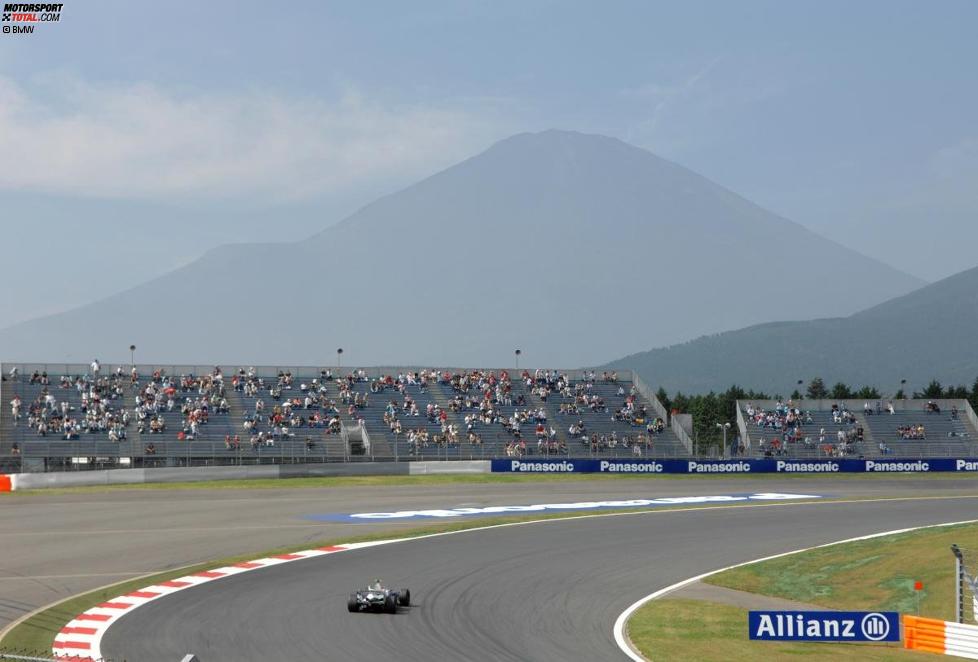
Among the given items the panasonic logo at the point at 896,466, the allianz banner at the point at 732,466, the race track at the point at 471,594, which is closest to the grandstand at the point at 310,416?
the allianz banner at the point at 732,466

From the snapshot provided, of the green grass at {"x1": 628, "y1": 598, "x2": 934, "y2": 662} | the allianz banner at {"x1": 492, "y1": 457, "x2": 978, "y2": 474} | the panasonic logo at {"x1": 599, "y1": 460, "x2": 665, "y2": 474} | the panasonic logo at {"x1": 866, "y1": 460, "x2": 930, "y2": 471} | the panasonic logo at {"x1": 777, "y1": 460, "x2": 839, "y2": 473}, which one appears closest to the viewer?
the green grass at {"x1": 628, "y1": 598, "x2": 934, "y2": 662}

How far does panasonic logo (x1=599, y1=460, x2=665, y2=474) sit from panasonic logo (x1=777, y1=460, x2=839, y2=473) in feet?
23.1

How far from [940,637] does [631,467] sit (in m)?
44.9

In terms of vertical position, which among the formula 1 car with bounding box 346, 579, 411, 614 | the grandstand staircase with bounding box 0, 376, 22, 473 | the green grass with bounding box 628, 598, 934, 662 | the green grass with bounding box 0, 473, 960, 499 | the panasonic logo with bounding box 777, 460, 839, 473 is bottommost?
the green grass with bounding box 628, 598, 934, 662

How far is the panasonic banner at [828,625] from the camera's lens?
755 inches

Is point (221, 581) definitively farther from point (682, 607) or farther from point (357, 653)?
point (682, 607)

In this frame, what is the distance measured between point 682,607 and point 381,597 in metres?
6.24

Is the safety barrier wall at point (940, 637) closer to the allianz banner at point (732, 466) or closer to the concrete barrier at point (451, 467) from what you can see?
the concrete barrier at point (451, 467)

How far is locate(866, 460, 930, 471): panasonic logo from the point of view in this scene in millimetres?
66188

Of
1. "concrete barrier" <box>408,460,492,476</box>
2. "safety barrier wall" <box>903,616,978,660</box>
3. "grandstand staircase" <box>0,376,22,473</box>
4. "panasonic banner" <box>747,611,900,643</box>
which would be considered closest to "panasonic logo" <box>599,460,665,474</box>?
"concrete barrier" <box>408,460,492,476</box>

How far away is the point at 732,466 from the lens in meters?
64.3

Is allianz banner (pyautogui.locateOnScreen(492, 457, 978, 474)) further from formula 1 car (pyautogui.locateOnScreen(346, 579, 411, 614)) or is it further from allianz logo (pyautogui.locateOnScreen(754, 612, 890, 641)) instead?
allianz logo (pyautogui.locateOnScreen(754, 612, 890, 641))

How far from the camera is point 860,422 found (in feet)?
248

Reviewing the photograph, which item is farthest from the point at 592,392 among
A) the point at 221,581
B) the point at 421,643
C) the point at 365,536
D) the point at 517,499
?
the point at 421,643
